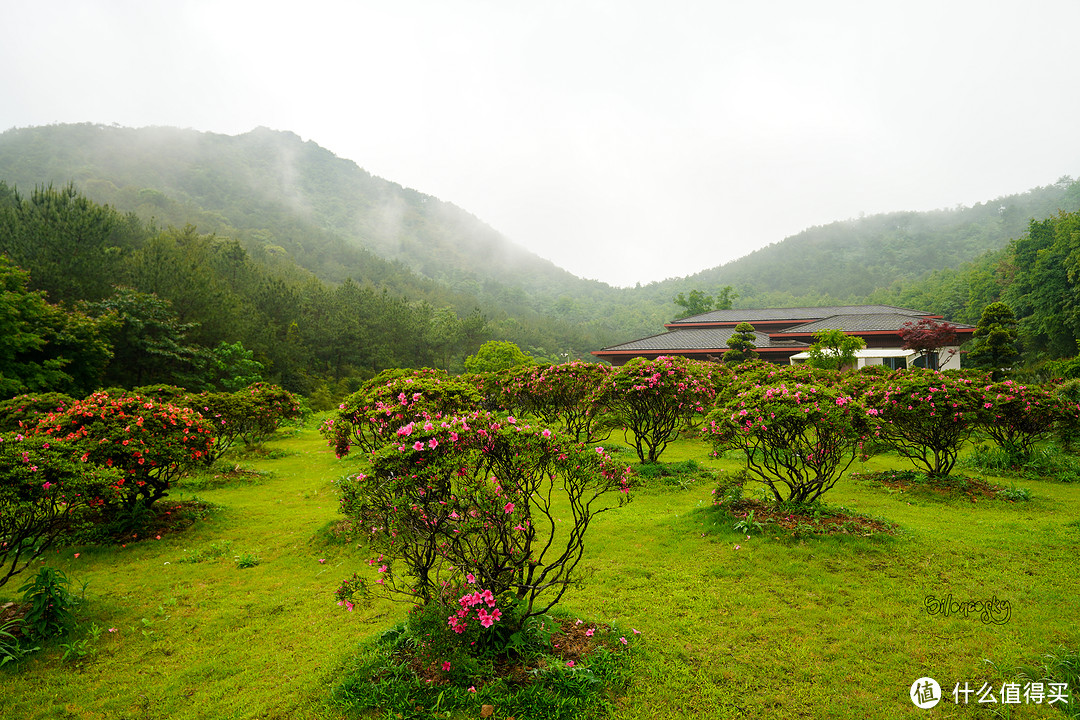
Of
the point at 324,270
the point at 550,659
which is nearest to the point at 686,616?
the point at 550,659

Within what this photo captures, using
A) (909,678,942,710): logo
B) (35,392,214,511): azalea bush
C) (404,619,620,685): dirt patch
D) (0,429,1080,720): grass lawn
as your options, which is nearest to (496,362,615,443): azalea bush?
(0,429,1080,720): grass lawn

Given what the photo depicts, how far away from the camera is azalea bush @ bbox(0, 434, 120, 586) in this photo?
415cm

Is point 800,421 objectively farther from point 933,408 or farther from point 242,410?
point 242,410

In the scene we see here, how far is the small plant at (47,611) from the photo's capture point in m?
4.53

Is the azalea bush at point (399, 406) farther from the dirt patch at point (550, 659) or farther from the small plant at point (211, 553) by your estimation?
the dirt patch at point (550, 659)

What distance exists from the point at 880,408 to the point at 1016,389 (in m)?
2.83

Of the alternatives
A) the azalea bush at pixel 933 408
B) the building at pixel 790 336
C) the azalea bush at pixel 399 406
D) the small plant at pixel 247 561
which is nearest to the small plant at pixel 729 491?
the azalea bush at pixel 933 408

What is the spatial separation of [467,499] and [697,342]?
3073 centimetres

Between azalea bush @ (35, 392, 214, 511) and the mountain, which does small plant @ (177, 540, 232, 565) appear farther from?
the mountain

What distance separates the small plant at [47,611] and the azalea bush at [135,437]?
1.63 m

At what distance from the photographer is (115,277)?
23.8 metres

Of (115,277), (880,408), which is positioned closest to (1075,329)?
(880,408)

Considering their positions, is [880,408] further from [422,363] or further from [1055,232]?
[422,363]

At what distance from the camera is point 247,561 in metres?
6.49
